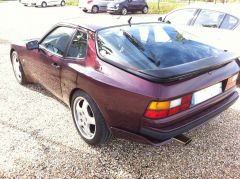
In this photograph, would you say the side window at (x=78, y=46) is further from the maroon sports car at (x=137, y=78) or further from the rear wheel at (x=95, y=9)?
the rear wheel at (x=95, y=9)

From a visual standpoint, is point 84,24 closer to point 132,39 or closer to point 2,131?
point 132,39

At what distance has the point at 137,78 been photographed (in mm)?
2730

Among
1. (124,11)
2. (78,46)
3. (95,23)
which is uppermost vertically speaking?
(95,23)

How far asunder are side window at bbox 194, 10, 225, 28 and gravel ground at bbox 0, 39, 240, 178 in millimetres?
2242

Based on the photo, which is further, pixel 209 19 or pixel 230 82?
pixel 209 19

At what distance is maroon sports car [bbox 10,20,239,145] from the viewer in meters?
2.69

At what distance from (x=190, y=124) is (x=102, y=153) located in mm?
1081

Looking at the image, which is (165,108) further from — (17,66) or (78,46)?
(17,66)

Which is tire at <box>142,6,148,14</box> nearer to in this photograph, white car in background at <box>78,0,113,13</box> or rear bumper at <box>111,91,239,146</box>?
white car in background at <box>78,0,113,13</box>

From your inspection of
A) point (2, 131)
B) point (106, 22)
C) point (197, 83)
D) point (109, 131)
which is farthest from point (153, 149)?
point (2, 131)

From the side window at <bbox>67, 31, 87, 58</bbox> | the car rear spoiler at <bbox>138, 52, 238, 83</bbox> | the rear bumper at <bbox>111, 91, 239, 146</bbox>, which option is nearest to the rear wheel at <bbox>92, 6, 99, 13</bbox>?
the side window at <bbox>67, 31, 87, 58</bbox>

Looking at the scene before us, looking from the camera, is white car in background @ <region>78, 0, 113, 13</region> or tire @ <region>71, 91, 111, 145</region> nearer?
tire @ <region>71, 91, 111, 145</region>

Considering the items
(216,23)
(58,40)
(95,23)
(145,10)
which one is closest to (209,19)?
(216,23)

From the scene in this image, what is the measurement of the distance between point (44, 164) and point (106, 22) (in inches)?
73.4
